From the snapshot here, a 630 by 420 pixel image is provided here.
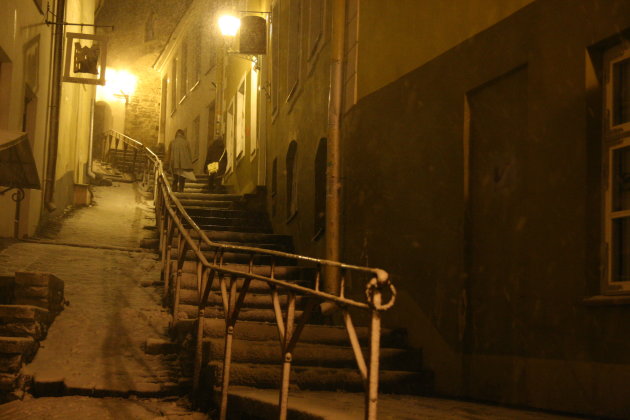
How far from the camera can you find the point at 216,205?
16.1 metres

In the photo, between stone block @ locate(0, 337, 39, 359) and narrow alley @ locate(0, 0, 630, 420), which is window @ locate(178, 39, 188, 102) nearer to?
narrow alley @ locate(0, 0, 630, 420)

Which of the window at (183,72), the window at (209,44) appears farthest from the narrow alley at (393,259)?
the window at (183,72)

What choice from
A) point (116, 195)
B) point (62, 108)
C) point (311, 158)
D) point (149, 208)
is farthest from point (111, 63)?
point (311, 158)

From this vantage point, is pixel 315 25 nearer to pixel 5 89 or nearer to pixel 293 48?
pixel 293 48

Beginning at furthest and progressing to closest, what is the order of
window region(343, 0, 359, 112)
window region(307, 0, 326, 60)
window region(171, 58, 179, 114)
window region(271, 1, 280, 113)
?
1. window region(171, 58, 179, 114)
2. window region(271, 1, 280, 113)
3. window region(307, 0, 326, 60)
4. window region(343, 0, 359, 112)

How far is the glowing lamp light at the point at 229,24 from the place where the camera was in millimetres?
20328

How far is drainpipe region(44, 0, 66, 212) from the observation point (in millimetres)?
13961

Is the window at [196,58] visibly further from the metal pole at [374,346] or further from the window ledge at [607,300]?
the metal pole at [374,346]

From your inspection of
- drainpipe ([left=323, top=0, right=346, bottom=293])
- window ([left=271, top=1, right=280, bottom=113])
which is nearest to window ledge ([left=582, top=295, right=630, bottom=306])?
drainpipe ([left=323, top=0, right=346, bottom=293])

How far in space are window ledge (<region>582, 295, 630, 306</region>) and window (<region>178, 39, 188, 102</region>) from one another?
25.9 meters

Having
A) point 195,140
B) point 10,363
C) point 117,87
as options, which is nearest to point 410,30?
point 10,363

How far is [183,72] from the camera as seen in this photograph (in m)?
31.2

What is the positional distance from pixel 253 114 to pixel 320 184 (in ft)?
23.0

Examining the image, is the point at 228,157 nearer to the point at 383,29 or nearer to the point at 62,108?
the point at 62,108
